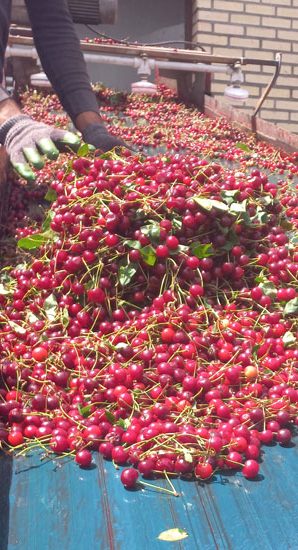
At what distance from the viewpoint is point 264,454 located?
144cm

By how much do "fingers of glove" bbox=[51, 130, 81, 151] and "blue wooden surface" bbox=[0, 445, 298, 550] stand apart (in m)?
1.58

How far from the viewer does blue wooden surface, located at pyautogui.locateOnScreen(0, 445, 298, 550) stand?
1.14m

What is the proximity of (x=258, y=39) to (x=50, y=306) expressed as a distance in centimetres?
654

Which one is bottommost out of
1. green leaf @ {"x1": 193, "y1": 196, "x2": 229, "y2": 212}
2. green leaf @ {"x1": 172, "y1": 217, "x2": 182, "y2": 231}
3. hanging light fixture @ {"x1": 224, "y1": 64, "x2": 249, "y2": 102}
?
hanging light fixture @ {"x1": 224, "y1": 64, "x2": 249, "y2": 102}

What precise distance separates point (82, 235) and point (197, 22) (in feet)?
20.0

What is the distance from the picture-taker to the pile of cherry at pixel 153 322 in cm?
143

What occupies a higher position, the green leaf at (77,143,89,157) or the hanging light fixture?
the green leaf at (77,143,89,157)

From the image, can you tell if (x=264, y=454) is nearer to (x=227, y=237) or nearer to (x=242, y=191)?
(x=227, y=237)

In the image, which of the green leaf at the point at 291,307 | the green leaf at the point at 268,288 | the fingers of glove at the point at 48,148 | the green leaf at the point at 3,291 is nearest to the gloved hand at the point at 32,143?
the fingers of glove at the point at 48,148

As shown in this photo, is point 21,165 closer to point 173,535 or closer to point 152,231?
point 152,231

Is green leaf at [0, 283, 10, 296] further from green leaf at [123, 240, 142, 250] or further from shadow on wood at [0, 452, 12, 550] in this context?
shadow on wood at [0, 452, 12, 550]

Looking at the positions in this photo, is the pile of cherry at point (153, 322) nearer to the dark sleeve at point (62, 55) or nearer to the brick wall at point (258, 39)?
the dark sleeve at point (62, 55)

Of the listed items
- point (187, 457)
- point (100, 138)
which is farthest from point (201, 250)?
point (100, 138)

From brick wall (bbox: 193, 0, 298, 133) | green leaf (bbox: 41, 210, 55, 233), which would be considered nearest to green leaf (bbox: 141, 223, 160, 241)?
green leaf (bbox: 41, 210, 55, 233)
